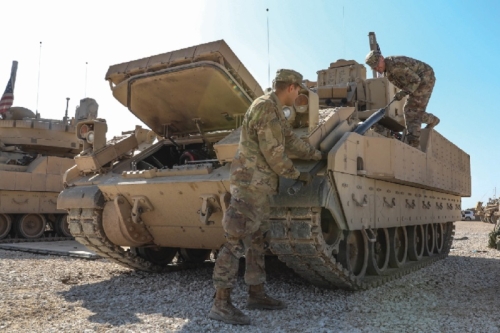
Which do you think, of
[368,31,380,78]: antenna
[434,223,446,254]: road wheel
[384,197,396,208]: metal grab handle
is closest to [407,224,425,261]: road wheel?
[434,223,446,254]: road wheel

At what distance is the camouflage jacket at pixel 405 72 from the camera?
8578 millimetres

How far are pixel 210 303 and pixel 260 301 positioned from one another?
2.05 ft

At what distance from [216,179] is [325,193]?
1144 millimetres

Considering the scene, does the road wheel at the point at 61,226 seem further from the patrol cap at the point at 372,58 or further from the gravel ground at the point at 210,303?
the patrol cap at the point at 372,58

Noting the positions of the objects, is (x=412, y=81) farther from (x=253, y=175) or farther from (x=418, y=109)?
(x=253, y=175)

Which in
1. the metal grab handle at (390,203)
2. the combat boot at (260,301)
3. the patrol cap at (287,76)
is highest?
the patrol cap at (287,76)

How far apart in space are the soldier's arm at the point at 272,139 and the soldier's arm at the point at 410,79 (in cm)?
487

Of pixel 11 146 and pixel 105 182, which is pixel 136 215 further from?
pixel 11 146

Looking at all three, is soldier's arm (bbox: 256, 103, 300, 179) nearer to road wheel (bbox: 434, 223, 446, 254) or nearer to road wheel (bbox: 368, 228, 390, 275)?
road wheel (bbox: 368, 228, 390, 275)

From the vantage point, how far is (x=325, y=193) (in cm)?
496

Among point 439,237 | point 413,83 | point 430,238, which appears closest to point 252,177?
point 413,83

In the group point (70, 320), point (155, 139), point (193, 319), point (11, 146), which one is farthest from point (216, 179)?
point (11, 146)

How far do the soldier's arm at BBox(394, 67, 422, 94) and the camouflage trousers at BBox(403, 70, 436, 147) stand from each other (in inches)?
5.9

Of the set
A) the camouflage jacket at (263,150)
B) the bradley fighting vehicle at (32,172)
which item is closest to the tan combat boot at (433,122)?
the camouflage jacket at (263,150)
